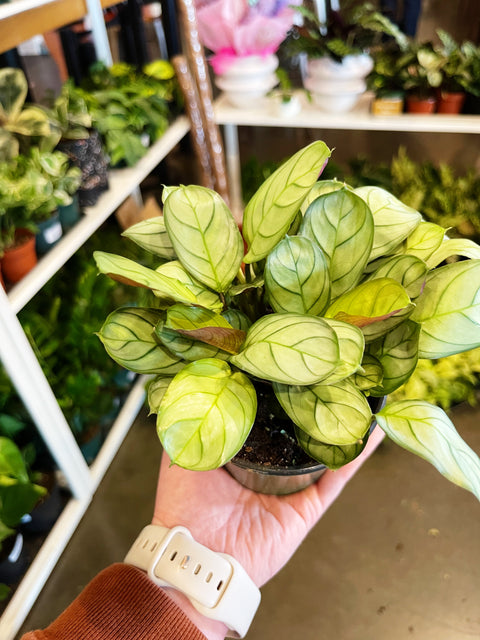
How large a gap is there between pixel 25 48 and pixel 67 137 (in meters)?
0.32

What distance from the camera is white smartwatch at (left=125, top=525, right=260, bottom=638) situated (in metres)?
0.58

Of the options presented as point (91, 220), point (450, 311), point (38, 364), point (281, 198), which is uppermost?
point (281, 198)

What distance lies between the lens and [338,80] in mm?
1277

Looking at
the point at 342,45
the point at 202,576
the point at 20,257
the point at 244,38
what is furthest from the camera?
the point at 244,38

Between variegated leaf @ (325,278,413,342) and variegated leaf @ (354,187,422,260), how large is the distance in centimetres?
7

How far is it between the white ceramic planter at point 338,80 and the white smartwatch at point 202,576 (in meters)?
1.22

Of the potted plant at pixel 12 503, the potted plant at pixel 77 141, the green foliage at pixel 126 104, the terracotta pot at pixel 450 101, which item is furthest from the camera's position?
the terracotta pot at pixel 450 101

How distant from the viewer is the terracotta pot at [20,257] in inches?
33.5

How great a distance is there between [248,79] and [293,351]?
4.15 feet

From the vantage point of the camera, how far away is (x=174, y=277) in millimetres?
455

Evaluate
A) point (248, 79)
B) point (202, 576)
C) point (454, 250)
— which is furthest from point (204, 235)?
point (248, 79)

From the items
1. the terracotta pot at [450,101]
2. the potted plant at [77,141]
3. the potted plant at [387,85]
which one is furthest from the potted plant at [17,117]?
the terracotta pot at [450,101]

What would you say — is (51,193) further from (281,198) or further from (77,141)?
(281,198)

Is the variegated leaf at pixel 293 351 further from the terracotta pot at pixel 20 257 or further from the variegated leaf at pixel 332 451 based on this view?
the terracotta pot at pixel 20 257
